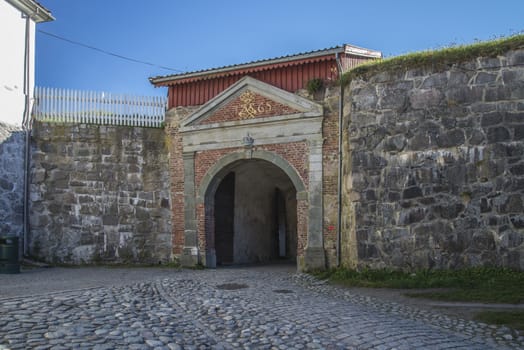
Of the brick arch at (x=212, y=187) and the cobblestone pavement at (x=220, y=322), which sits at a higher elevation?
the brick arch at (x=212, y=187)

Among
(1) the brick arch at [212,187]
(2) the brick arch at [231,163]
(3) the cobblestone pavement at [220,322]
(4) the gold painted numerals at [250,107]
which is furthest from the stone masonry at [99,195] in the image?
(3) the cobblestone pavement at [220,322]

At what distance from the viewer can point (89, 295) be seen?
7.72 meters

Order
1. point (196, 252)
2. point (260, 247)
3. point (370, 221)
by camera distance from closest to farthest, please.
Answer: point (370, 221), point (196, 252), point (260, 247)

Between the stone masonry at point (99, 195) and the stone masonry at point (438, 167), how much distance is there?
18.2 ft

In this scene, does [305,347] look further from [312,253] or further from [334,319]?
[312,253]

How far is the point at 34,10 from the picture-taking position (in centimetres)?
1428

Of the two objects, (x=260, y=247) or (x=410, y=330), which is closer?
(x=410, y=330)

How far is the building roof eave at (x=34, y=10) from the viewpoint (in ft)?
45.6

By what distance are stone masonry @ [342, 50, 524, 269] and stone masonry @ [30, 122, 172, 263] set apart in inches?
219

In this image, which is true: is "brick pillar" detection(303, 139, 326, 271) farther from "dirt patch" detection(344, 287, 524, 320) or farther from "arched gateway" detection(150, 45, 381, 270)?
"dirt patch" detection(344, 287, 524, 320)

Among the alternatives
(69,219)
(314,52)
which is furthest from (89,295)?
(314,52)

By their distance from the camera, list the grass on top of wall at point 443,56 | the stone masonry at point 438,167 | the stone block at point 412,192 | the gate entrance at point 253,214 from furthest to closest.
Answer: the gate entrance at point 253,214 < the stone block at point 412,192 < the grass on top of wall at point 443,56 < the stone masonry at point 438,167

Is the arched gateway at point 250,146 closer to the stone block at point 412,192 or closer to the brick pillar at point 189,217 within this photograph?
the brick pillar at point 189,217

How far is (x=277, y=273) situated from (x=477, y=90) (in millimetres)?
6021
